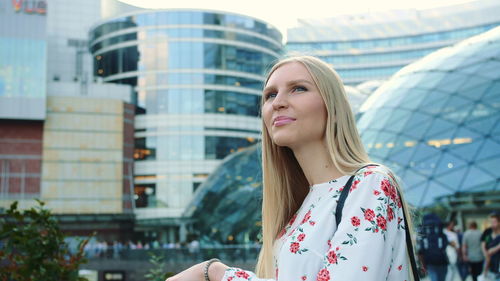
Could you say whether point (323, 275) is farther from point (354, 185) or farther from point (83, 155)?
point (83, 155)

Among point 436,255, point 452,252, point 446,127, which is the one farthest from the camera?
point 446,127

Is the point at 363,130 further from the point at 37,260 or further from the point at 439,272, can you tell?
the point at 37,260

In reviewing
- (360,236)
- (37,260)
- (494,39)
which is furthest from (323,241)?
(494,39)

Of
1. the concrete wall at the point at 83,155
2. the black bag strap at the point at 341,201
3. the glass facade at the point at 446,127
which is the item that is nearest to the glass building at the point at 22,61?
the concrete wall at the point at 83,155

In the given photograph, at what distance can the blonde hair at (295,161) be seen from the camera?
5.25 ft

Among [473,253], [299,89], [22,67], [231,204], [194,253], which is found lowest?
[194,253]

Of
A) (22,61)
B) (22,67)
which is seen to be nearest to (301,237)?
(22,67)

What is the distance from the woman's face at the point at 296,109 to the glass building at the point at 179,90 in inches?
1873

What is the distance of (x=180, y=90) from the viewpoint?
49969mm

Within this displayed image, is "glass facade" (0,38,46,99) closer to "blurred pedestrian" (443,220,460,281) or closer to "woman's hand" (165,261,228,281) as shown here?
"blurred pedestrian" (443,220,460,281)

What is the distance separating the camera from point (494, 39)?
12.7 m

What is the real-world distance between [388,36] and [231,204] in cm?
6600

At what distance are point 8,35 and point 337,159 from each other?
49941mm

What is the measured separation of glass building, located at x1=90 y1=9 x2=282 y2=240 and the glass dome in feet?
63.7
